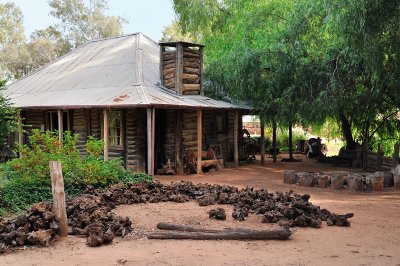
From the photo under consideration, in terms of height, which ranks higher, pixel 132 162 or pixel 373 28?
pixel 373 28

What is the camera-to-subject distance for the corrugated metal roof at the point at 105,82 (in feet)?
50.8

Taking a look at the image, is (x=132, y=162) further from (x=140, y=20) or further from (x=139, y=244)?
(x=140, y=20)

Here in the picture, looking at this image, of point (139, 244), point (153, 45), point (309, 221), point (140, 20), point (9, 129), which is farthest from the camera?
point (140, 20)

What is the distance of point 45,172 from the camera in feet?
35.6

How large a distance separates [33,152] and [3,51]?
39.1 metres

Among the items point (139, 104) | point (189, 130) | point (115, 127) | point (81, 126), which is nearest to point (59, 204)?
point (139, 104)

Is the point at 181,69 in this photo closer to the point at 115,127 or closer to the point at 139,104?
the point at 115,127

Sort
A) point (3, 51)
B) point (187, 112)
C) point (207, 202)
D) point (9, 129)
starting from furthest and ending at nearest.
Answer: point (3, 51)
point (187, 112)
point (9, 129)
point (207, 202)

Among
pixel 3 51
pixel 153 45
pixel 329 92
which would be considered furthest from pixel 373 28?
pixel 3 51

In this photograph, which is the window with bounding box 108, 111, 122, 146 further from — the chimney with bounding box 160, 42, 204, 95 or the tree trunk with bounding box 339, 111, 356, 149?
the tree trunk with bounding box 339, 111, 356, 149

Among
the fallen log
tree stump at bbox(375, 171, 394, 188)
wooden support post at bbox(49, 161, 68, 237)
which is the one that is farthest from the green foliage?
wooden support post at bbox(49, 161, 68, 237)

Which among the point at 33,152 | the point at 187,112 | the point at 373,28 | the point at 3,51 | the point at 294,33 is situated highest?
the point at 3,51

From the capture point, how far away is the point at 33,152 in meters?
11.1

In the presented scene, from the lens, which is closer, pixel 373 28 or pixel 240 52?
pixel 373 28
